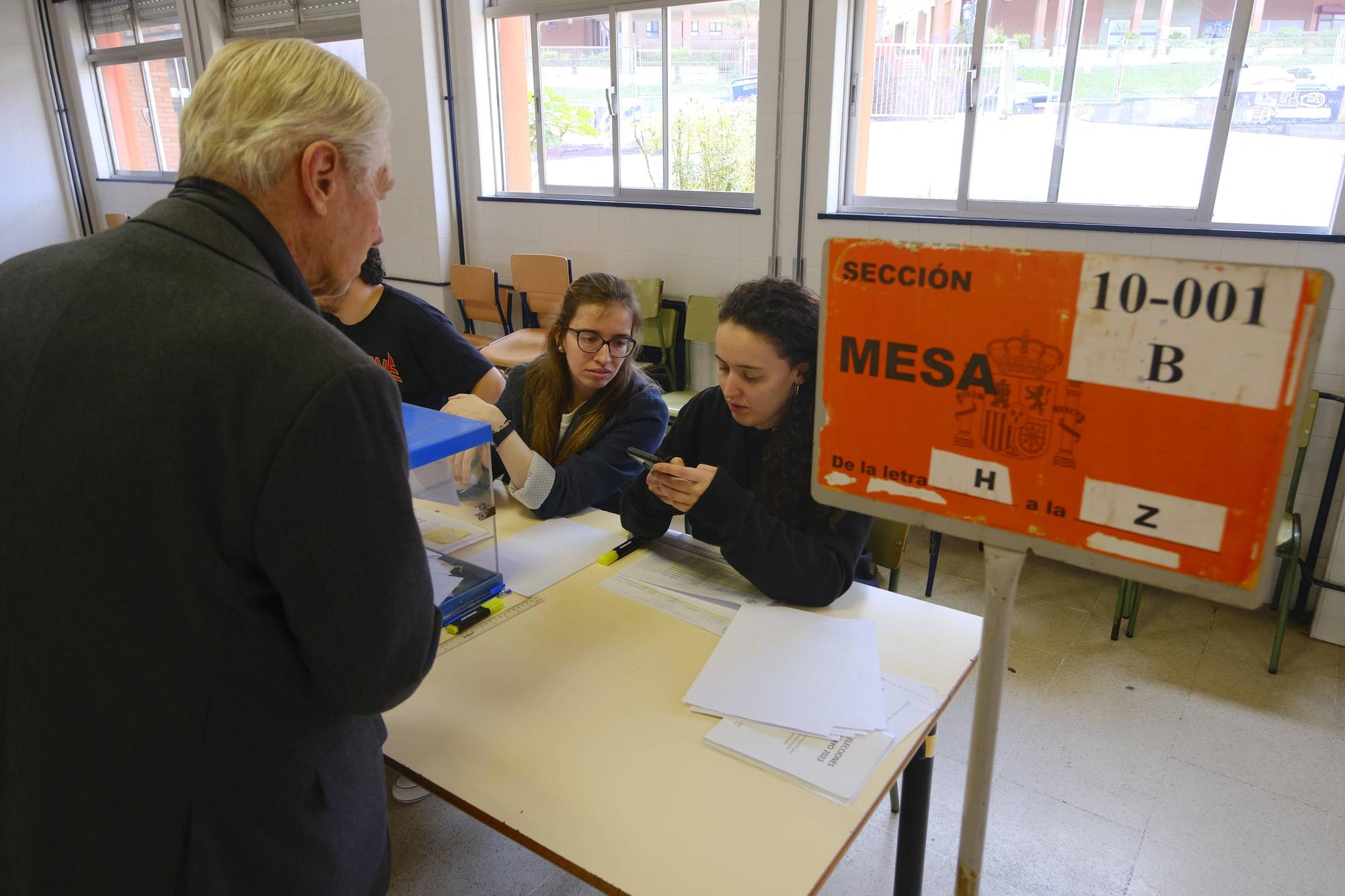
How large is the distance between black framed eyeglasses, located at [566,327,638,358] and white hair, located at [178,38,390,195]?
1.17 metres

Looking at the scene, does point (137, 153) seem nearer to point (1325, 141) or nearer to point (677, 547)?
point (677, 547)

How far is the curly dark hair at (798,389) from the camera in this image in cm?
158

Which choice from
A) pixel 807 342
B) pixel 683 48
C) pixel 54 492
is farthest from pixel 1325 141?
pixel 54 492

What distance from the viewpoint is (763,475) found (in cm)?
164

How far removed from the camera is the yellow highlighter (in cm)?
136

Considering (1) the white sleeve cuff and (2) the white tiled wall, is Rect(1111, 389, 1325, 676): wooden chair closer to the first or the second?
(1) the white sleeve cuff

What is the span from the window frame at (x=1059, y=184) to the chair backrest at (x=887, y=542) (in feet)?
6.05

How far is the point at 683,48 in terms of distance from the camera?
13.1 ft

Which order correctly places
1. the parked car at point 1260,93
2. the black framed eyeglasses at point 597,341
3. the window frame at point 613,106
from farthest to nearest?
1. the window frame at point 613,106
2. the parked car at point 1260,93
3. the black framed eyeglasses at point 597,341

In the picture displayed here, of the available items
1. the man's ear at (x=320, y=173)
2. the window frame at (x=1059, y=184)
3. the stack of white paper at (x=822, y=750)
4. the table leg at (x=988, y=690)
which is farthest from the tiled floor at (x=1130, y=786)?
the man's ear at (x=320, y=173)

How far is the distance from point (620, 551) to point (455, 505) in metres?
0.33

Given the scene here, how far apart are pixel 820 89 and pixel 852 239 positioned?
3153 mm

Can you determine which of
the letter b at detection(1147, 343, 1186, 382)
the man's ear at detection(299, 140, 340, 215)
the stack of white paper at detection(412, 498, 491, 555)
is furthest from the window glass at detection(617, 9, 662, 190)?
the letter b at detection(1147, 343, 1186, 382)

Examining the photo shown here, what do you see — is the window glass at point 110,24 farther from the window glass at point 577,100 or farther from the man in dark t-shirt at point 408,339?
the man in dark t-shirt at point 408,339
